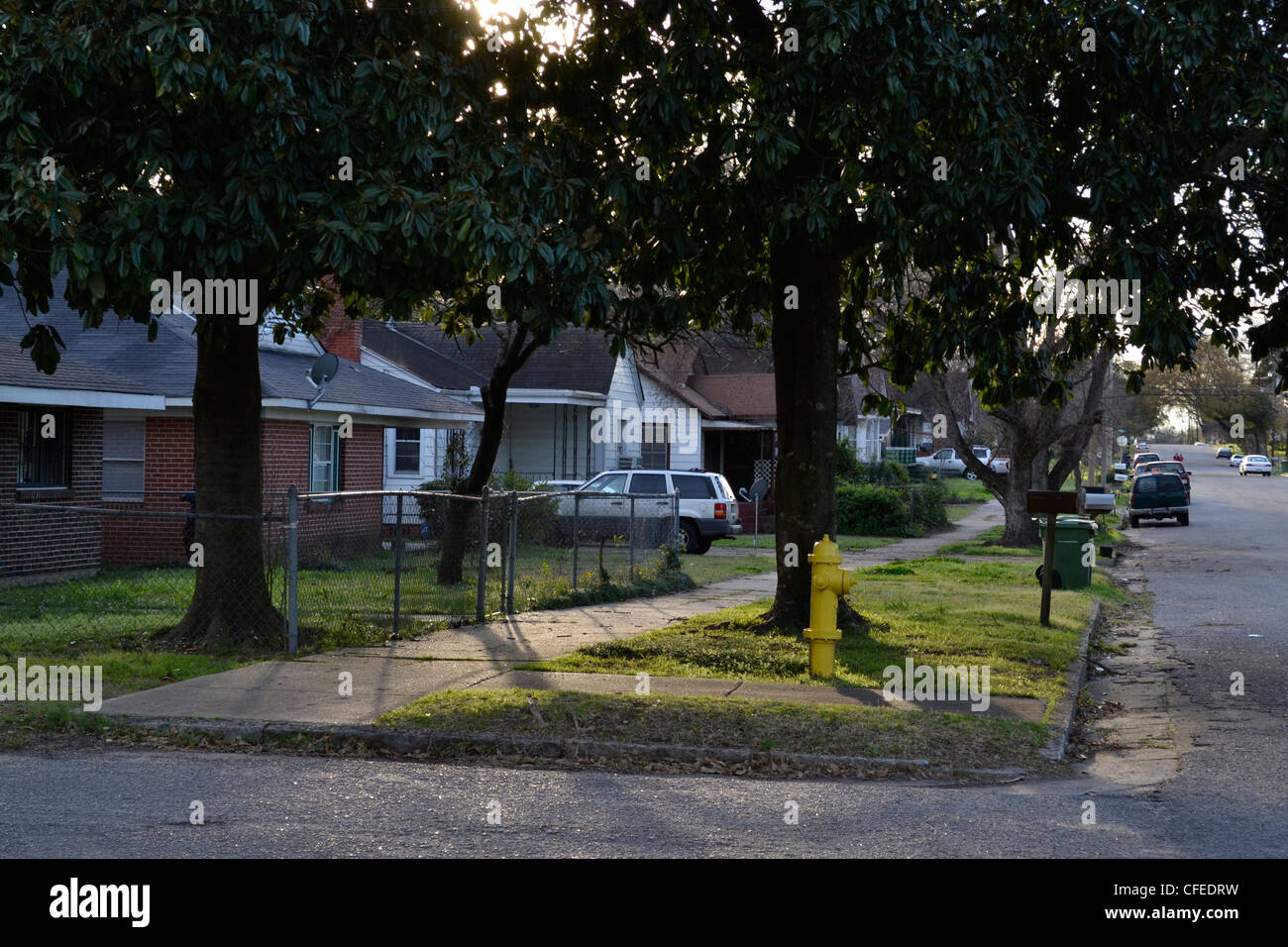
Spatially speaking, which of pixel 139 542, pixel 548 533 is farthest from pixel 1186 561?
pixel 139 542

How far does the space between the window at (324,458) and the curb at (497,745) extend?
14.8 m

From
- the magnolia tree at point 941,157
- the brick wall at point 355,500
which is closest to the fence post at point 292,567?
the magnolia tree at point 941,157

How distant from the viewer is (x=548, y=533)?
23.0 meters

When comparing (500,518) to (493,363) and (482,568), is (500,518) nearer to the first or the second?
(482,568)

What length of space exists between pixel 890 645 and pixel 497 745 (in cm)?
543

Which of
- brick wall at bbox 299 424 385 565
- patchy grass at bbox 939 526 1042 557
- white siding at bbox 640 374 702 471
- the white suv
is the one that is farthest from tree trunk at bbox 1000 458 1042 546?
brick wall at bbox 299 424 385 565

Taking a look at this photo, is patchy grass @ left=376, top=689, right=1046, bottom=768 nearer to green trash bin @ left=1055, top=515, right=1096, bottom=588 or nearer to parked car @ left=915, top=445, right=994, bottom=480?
green trash bin @ left=1055, top=515, right=1096, bottom=588

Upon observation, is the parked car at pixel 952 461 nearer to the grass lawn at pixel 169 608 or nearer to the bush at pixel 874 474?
the bush at pixel 874 474

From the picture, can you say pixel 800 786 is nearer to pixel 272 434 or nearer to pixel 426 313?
pixel 426 313

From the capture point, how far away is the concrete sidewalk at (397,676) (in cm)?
921

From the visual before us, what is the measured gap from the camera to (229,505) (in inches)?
475

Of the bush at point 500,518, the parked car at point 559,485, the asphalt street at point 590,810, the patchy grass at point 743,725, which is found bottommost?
the asphalt street at point 590,810

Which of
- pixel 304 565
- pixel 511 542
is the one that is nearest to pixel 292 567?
pixel 511 542

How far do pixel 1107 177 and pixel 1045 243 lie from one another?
2.01 metres
